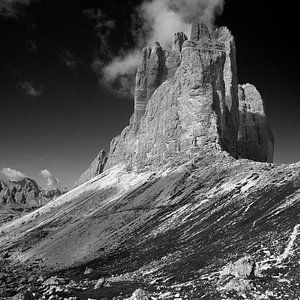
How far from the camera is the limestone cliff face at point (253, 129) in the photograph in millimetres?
161062

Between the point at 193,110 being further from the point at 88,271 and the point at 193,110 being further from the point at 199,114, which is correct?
the point at 88,271

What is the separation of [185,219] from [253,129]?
4371 inches

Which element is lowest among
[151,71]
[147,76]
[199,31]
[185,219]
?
[185,219]

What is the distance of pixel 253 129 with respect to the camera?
556ft

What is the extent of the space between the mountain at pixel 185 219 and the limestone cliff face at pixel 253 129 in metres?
0.70

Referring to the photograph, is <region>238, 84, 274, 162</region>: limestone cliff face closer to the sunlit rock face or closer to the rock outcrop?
the sunlit rock face

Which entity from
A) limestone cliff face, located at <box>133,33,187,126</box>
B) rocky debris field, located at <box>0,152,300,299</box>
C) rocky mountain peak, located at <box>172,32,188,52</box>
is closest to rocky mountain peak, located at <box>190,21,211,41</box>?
limestone cliff face, located at <box>133,33,187,126</box>

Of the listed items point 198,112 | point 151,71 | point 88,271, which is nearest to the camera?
point 88,271

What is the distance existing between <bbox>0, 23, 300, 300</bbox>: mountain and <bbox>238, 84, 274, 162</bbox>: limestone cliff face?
2.30 feet

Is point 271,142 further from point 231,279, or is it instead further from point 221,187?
point 231,279

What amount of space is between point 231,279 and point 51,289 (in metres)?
21.5

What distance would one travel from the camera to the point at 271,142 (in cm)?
17662

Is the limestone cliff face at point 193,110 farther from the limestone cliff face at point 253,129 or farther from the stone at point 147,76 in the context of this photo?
the stone at point 147,76

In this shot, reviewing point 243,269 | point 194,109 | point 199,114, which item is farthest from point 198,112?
point 243,269
